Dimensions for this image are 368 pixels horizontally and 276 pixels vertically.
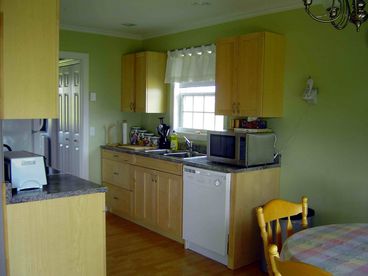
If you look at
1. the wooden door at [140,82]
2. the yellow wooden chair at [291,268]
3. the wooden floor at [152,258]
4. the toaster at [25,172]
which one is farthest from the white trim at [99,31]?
the yellow wooden chair at [291,268]

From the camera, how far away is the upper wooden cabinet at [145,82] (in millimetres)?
4934

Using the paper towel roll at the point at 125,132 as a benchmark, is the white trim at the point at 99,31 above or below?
above

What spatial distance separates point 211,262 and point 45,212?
5.98 ft

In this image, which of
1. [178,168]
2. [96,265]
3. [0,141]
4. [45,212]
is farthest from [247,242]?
[0,141]

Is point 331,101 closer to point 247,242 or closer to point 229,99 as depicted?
point 229,99

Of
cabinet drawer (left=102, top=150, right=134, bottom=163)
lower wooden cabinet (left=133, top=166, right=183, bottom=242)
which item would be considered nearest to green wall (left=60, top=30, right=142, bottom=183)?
cabinet drawer (left=102, top=150, right=134, bottom=163)

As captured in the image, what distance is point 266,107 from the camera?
3.60 meters

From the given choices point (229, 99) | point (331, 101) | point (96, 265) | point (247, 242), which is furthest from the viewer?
point (229, 99)

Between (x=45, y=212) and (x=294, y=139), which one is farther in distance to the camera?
(x=294, y=139)

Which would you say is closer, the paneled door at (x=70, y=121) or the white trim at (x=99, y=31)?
the white trim at (x=99, y=31)

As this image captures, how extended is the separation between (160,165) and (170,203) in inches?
16.6

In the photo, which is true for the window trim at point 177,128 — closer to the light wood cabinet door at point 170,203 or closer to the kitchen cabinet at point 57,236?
the light wood cabinet door at point 170,203

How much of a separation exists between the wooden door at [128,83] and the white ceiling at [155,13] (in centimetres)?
40

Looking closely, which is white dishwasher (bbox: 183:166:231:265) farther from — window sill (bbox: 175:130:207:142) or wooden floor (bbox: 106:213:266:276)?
window sill (bbox: 175:130:207:142)
